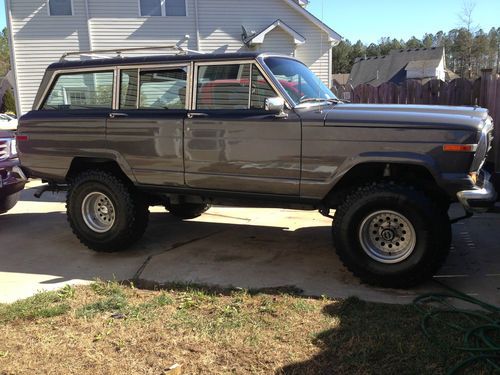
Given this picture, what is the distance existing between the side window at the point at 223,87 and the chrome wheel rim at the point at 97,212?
1648 millimetres

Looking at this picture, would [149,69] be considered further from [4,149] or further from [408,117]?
[4,149]

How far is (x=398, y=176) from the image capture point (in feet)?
14.7

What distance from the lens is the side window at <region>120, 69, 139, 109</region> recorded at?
5373 millimetres

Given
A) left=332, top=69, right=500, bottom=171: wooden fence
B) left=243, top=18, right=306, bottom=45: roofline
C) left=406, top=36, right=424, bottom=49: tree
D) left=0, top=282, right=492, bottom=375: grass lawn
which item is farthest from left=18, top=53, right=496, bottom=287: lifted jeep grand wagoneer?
left=406, top=36, right=424, bottom=49: tree

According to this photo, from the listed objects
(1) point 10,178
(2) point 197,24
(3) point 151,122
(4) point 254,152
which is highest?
(2) point 197,24

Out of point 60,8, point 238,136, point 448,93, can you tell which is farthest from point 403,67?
point 238,136

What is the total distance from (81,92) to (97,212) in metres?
1.40

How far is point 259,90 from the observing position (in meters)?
4.78

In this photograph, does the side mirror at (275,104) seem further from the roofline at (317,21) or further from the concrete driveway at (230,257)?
the roofline at (317,21)

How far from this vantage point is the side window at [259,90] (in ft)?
15.5

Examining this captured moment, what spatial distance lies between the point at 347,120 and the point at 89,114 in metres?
2.90

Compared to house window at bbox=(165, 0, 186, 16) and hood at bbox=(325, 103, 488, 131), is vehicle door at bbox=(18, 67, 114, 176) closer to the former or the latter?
hood at bbox=(325, 103, 488, 131)

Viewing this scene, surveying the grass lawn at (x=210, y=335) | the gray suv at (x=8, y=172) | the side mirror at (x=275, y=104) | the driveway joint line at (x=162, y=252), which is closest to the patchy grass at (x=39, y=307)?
the grass lawn at (x=210, y=335)

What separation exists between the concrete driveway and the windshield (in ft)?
5.63
